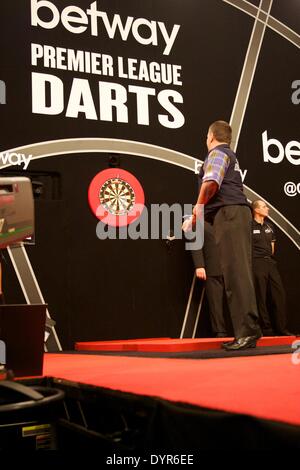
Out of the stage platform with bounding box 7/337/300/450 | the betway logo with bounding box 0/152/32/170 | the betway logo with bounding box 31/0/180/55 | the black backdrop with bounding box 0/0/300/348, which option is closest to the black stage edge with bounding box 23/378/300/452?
the stage platform with bounding box 7/337/300/450

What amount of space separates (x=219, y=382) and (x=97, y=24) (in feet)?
15.5

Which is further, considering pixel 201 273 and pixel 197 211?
pixel 201 273

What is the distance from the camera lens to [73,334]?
17.2ft

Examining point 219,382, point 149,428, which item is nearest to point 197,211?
point 219,382

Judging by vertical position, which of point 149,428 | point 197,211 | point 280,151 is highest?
point 280,151

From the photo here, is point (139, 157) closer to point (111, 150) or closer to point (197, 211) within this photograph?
point (111, 150)

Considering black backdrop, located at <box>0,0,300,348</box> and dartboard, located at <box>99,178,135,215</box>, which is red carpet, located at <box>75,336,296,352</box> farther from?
dartboard, located at <box>99,178,135,215</box>

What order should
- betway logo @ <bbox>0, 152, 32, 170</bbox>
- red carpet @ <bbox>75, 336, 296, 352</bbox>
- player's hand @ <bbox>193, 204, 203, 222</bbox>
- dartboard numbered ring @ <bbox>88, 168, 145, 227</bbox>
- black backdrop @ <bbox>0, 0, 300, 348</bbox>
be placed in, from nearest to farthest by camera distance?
player's hand @ <bbox>193, 204, 203, 222</bbox> < red carpet @ <bbox>75, 336, 296, 352</bbox> < betway logo @ <bbox>0, 152, 32, 170</bbox> < black backdrop @ <bbox>0, 0, 300, 348</bbox> < dartboard numbered ring @ <bbox>88, 168, 145, 227</bbox>

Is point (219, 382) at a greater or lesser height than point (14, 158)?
lesser

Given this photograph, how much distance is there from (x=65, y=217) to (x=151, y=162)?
1.11 metres

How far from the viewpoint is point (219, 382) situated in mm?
2008

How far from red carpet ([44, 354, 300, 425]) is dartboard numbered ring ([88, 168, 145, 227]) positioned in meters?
2.66

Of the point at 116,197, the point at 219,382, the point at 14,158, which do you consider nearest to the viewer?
the point at 219,382

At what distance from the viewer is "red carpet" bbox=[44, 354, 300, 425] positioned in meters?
1.47
